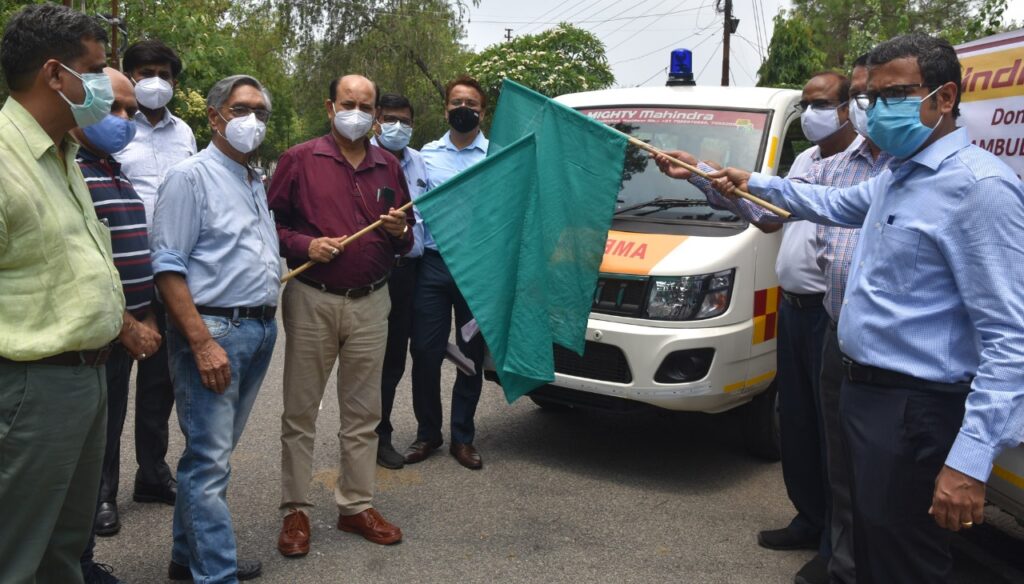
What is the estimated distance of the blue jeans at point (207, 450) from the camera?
3619mm

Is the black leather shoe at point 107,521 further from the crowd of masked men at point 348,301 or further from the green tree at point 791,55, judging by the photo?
the green tree at point 791,55

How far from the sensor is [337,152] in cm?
→ 432

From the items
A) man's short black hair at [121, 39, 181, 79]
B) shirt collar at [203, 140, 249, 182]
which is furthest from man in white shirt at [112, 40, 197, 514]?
shirt collar at [203, 140, 249, 182]

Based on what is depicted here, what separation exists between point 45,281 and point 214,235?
1.04 meters

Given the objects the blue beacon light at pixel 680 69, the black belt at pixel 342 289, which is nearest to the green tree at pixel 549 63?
the blue beacon light at pixel 680 69

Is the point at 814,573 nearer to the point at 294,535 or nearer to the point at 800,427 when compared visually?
the point at 800,427

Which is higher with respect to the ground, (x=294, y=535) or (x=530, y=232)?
(x=530, y=232)

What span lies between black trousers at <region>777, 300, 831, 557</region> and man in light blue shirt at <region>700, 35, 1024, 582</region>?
1.43 metres

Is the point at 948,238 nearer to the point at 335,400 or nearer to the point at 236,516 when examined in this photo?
the point at 236,516

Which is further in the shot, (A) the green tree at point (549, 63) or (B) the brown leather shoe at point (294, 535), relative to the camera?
(A) the green tree at point (549, 63)

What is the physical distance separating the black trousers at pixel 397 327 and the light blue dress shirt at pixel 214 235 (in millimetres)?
1580

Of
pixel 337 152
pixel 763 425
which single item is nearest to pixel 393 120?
pixel 337 152

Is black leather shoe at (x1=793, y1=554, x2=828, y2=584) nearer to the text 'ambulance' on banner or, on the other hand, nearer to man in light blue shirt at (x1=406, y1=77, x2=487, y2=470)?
the text 'ambulance' on banner

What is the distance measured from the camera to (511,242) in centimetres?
390
